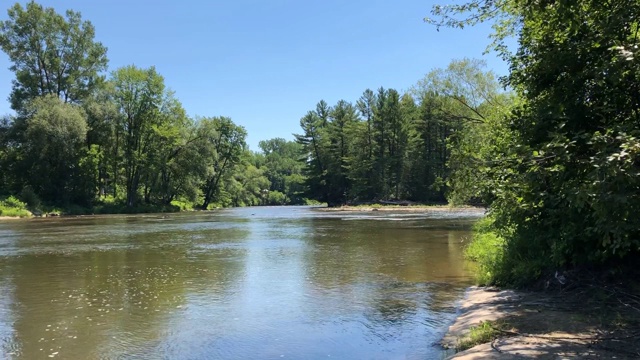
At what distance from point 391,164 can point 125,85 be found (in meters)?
42.5

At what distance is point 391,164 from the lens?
75375 mm

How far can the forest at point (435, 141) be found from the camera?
18.1ft

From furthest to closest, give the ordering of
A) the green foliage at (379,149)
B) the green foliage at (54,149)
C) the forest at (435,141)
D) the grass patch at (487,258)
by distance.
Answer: the green foliage at (379,149)
the green foliage at (54,149)
the grass patch at (487,258)
the forest at (435,141)

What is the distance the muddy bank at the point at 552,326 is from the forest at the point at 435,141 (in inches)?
37.3

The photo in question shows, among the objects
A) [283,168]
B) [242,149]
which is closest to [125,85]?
[242,149]

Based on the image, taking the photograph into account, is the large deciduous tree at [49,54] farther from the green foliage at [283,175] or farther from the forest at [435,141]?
the green foliage at [283,175]

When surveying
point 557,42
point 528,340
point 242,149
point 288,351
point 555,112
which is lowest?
point 288,351

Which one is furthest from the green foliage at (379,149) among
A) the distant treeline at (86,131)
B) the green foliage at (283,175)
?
the green foliage at (283,175)

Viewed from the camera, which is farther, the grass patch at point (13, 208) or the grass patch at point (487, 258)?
the grass patch at point (13, 208)

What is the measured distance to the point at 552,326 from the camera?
687 centimetres

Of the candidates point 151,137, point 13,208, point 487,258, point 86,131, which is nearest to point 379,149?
point 151,137

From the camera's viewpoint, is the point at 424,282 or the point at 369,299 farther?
the point at 424,282

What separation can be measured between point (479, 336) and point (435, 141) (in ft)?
240

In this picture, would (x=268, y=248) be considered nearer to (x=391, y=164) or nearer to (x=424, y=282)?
(x=424, y=282)
